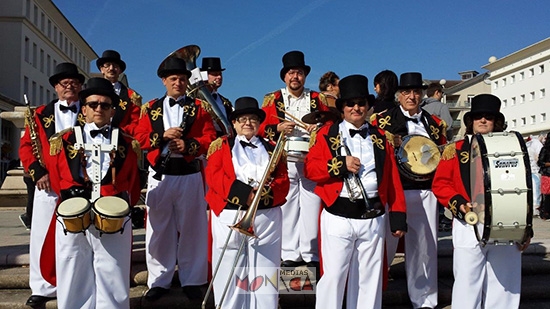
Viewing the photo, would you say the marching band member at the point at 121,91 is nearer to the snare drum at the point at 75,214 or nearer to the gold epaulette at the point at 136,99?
the gold epaulette at the point at 136,99

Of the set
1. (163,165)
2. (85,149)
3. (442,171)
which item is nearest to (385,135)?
(442,171)

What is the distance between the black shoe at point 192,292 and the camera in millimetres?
5289

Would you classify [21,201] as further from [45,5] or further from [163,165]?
[45,5]

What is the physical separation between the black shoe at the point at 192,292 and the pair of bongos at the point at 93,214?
4.51 feet

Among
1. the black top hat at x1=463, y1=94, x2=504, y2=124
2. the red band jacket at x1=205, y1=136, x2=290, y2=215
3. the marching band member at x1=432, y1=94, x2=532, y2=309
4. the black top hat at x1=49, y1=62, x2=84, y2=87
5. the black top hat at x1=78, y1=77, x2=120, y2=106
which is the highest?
the black top hat at x1=49, y1=62, x2=84, y2=87

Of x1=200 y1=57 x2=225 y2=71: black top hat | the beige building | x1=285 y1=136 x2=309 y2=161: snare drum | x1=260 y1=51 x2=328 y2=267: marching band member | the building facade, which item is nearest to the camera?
x1=285 y1=136 x2=309 y2=161: snare drum

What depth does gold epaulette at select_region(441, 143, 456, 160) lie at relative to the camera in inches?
185

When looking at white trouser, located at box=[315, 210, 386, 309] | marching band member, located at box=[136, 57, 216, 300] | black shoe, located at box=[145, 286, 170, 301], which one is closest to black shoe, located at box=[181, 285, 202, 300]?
marching band member, located at box=[136, 57, 216, 300]

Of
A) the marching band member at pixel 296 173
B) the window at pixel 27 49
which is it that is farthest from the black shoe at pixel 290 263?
the window at pixel 27 49

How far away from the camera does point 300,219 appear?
239 inches

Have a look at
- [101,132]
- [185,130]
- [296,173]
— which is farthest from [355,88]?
[101,132]

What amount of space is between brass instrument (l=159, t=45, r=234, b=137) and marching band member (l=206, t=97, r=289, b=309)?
153cm

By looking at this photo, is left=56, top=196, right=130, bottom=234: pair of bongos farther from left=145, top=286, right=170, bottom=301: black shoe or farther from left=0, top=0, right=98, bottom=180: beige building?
left=0, top=0, right=98, bottom=180: beige building

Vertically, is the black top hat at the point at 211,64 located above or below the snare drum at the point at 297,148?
above
